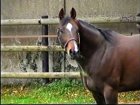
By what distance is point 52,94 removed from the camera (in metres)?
9.12

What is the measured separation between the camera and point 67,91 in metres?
9.24

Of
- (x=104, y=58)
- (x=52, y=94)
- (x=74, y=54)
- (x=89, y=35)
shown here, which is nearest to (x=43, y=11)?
(x=52, y=94)

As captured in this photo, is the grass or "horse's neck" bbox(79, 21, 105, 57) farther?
the grass

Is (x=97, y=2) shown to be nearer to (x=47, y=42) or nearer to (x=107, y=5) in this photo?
(x=107, y=5)

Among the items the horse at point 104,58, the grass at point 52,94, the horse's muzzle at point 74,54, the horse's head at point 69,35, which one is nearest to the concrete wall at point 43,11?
the grass at point 52,94

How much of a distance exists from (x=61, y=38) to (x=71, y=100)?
8.80ft

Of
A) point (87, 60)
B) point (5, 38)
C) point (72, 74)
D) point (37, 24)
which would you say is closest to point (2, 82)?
point (5, 38)

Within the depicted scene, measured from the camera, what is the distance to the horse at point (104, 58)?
6.12 metres

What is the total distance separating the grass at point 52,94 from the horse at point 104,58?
2.13m

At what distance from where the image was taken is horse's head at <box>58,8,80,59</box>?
588cm

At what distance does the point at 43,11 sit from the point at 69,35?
415 cm

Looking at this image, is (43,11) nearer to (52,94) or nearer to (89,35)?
(52,94)

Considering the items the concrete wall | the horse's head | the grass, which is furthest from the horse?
the concrete wall

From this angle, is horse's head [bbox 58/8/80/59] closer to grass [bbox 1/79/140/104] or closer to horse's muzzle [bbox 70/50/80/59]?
horse's muzzle [bbox 70/50/80/59]
